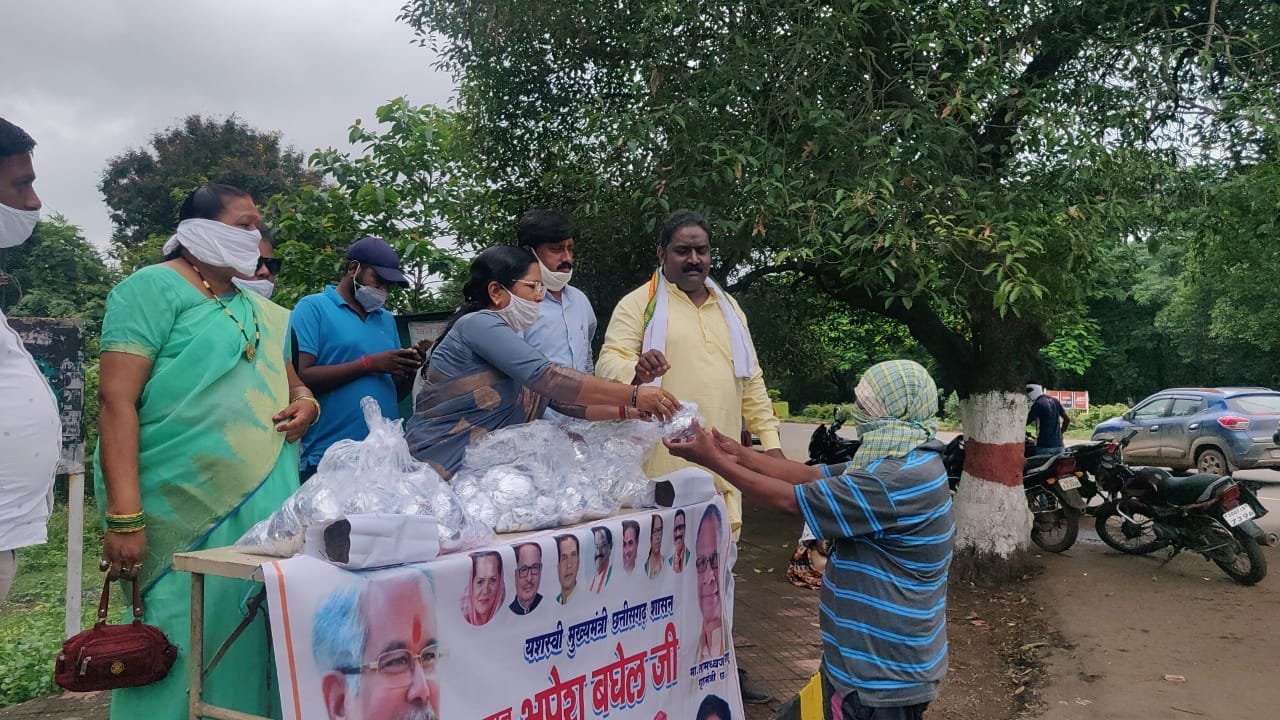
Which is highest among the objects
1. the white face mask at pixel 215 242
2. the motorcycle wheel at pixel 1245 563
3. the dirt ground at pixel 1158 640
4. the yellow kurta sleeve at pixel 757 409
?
the white face mask at pixel 215 242

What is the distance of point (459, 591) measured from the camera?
6.85 feet

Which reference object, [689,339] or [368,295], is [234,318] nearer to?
[368,295]

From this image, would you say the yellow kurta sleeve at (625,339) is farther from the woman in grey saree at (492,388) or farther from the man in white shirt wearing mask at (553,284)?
the woman in grey saree at (492,388)

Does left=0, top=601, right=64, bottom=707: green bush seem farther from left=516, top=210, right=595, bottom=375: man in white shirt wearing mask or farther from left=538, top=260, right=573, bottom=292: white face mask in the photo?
left=538, top=260, right=573, bottom=292: white face mask

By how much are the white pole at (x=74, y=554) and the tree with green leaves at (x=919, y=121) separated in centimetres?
313

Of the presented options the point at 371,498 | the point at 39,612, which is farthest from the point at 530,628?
the point at 39,612

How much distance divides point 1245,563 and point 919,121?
4683 mm

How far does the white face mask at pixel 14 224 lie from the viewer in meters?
2.14

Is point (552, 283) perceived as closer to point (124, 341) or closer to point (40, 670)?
point (124, 341)

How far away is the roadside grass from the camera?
4.34 m

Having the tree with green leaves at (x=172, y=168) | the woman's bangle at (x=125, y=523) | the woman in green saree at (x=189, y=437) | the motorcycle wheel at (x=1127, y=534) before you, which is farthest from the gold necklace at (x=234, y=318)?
the tree with green leaves at (x=172, y=168)

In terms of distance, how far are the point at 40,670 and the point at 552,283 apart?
3.45 meters

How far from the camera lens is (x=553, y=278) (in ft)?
11.2

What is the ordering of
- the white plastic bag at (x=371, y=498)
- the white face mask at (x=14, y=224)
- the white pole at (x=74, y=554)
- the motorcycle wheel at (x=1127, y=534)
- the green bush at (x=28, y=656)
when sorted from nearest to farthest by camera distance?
the white plastic bag at (x=371, y=498), the white face mask at (x=14, y=224), the white pole at (x=74, y=554), the green bush at (x=28, y=656), the motorcycle wheel at (x=1127, y=534)
